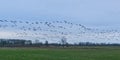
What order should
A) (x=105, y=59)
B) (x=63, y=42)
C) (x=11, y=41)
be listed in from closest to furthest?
(x=105, y=59), (x=63, y=42), (x=11, y=41)

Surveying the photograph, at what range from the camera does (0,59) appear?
115 feet

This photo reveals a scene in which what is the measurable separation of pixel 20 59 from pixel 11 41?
121141 mm

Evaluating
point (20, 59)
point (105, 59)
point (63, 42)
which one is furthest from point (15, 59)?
point (63, 42)

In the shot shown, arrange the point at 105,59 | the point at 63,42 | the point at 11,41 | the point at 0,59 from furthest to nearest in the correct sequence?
1. the point at 11,41
2. the point at 63,42
3. the point at 105,59
4. the point at 0,59

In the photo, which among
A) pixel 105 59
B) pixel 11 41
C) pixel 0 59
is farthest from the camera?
pixel 11 41

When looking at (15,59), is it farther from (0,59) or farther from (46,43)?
(46,43)

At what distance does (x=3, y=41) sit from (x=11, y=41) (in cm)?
649

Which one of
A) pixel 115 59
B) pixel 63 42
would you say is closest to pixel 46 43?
pixel 63 42

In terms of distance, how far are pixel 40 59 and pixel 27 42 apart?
120581 millimetres

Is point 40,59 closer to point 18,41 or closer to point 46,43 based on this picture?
point 46,43

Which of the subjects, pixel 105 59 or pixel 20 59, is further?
pixel 105 59

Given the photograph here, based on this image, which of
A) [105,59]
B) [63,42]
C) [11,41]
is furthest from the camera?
[11,41]

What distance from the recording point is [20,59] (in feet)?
117

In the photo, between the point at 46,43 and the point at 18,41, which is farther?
the point at 18,41
